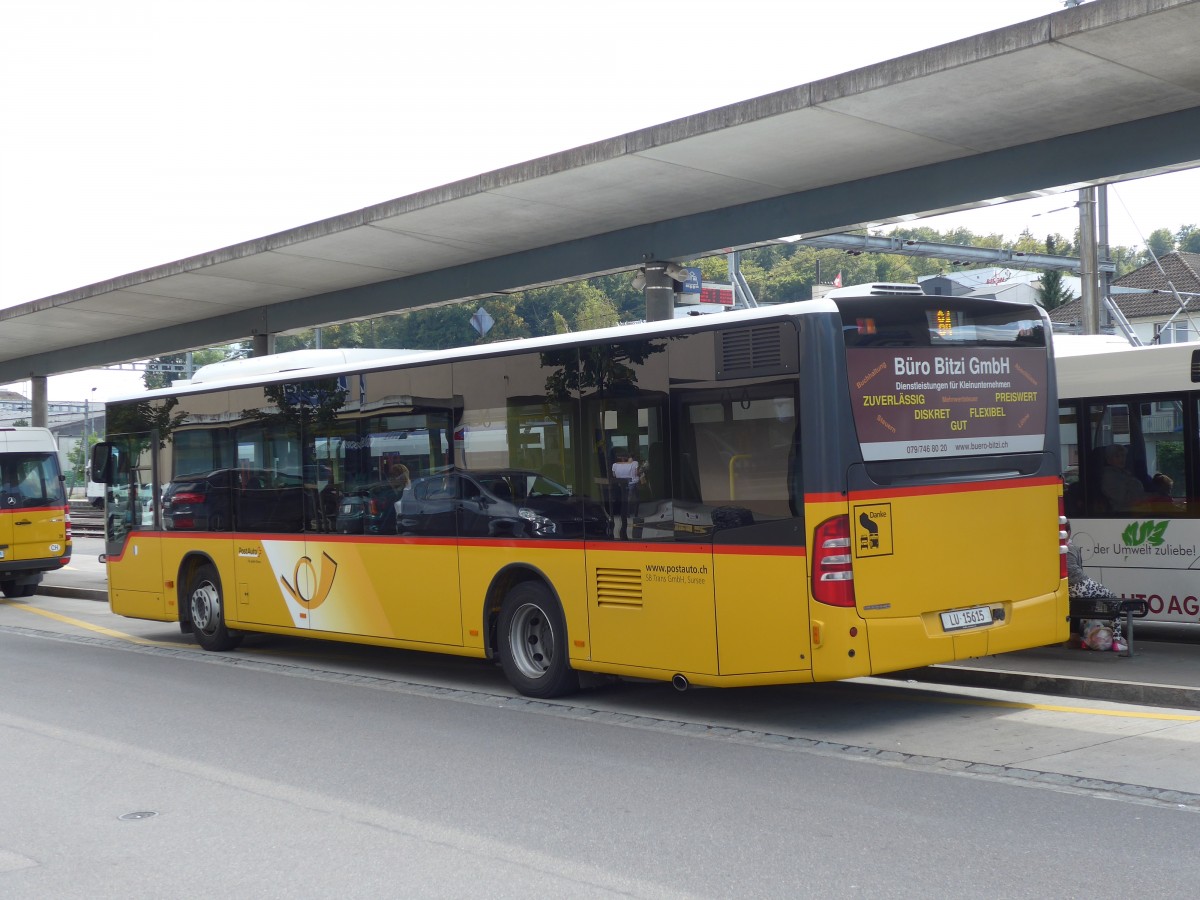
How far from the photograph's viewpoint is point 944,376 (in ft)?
29.9

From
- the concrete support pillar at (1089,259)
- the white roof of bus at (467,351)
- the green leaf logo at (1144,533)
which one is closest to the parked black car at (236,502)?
the white roof of bus at (467,351)

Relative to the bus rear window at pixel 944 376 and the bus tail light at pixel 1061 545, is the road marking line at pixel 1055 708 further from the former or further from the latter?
the bus rear window at pixel 944 376

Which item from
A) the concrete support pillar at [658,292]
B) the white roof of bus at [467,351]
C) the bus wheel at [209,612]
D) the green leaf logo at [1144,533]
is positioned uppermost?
the concrete support pillar at [658,292]

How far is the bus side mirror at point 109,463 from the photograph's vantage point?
15.8 meters

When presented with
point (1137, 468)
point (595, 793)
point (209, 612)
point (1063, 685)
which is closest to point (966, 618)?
point (1063, 685)

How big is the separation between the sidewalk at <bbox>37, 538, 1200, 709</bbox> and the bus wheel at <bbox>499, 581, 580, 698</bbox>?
277 centimetres

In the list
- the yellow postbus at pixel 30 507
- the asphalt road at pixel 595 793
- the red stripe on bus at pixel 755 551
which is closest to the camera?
the asphalt road at pixel 595 793

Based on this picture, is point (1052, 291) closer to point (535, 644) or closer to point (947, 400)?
point (535, 644)

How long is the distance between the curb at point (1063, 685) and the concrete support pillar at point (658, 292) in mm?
7826

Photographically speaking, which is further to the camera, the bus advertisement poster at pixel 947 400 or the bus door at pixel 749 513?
the bus advertisement poster at pixel 947 400

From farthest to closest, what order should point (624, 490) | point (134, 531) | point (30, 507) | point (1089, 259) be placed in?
point (30, 507) < point (1089, 259) < point (134, 531) < point (624, 490)

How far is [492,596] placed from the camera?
429 inches

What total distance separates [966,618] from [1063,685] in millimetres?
1386

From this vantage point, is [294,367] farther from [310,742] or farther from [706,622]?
[706,622]
